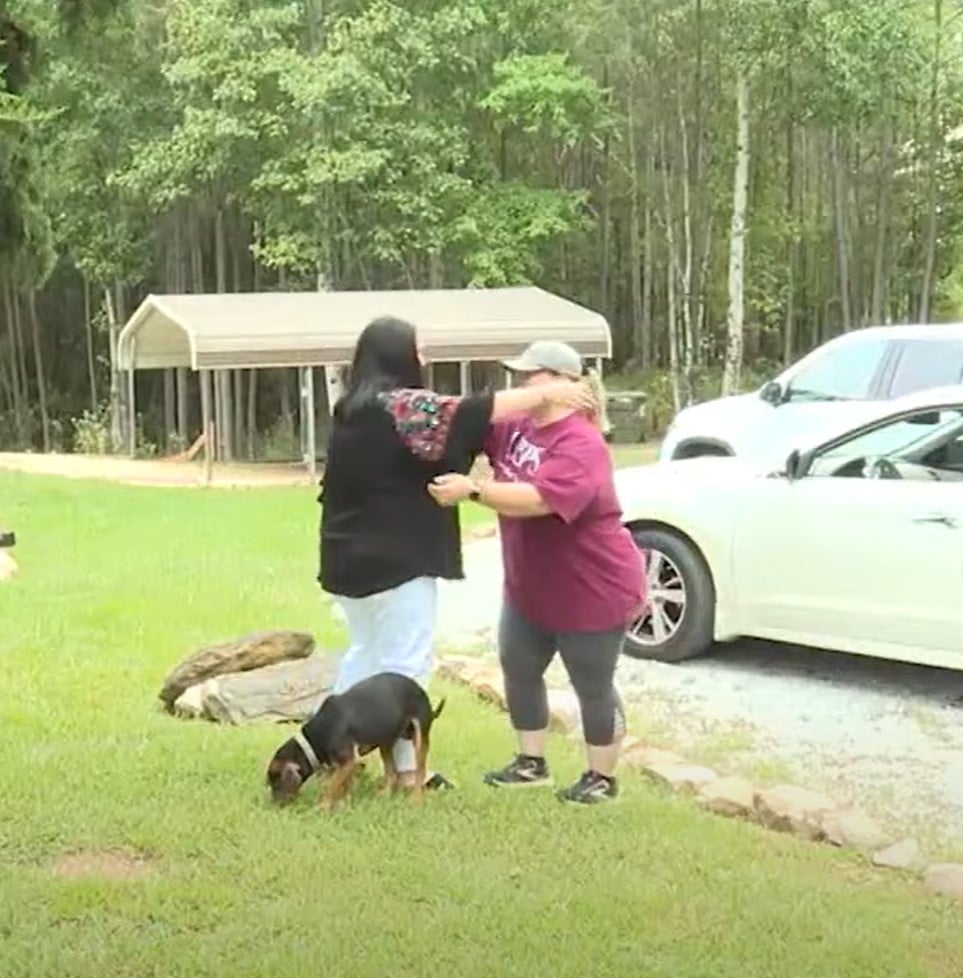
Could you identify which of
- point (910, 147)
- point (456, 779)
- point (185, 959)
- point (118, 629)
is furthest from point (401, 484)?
point (910, 147)

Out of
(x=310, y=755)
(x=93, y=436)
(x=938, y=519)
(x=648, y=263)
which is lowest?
(x=93, y=436)

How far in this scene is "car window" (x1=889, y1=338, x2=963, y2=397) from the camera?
11266 millimetres

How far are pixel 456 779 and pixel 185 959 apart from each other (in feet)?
5.79

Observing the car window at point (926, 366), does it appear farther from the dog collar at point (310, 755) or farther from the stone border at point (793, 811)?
the dog collar at point (310, 755)

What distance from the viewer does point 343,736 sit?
442cm

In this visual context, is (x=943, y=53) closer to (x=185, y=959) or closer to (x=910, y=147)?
(x=910, y=147)

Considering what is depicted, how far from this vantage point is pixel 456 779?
4984 mm

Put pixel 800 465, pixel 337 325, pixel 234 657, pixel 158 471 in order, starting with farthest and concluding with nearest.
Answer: pixel 158 471 → pixel 337 325 → pixel 800 465 → pixel 234 657

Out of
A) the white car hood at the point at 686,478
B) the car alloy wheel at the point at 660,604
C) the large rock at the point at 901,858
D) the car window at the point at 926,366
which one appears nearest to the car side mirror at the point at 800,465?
the white car hood at the point at 686,478

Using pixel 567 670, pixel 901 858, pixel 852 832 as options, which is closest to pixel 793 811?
pixel 852 832

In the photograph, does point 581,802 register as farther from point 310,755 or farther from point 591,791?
point 310,755

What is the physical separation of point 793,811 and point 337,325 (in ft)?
52.2

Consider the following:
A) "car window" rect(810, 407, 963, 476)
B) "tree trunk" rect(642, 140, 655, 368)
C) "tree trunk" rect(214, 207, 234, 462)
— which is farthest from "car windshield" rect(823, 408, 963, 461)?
"tree trunk" rect(642, 140, 655, 368)

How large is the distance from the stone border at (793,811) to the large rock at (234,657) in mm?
1238
